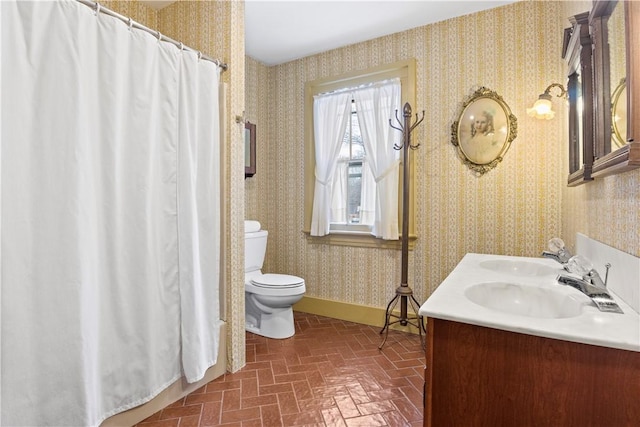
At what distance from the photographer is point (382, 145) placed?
2.99 m

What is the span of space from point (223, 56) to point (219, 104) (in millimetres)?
326

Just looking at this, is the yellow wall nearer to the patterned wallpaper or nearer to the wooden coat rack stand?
the wooden coat rack stand

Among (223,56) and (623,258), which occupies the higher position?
(223,56)

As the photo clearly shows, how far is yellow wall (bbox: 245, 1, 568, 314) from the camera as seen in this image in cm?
246

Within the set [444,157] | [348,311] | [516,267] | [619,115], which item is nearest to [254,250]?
[348,311]

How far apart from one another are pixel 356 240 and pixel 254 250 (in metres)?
0.95

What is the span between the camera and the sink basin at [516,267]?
71.3 inches

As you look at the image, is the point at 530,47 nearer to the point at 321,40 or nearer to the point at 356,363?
the point at 321,40

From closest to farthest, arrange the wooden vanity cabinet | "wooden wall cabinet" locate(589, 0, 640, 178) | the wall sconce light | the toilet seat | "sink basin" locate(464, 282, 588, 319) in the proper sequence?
the wooden vanity cabinet, "wooden wall cabinet" locate(589, 0, 640, 178), "sink basin" locate(464, 282, 588, 319), the wall sconce light, the toilet seat

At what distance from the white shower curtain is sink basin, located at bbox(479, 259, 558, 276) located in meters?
1.67

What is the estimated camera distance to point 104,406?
5.07ft

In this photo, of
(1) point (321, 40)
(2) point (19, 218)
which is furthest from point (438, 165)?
(2) point (19, 218)

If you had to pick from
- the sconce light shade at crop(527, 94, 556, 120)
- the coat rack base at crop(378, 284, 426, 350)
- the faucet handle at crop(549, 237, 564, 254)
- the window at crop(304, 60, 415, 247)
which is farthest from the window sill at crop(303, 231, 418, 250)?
the sconce light shade at crop(527, 94, 556, 120)

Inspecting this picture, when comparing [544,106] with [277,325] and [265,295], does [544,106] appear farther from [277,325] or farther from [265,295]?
[277,325]
